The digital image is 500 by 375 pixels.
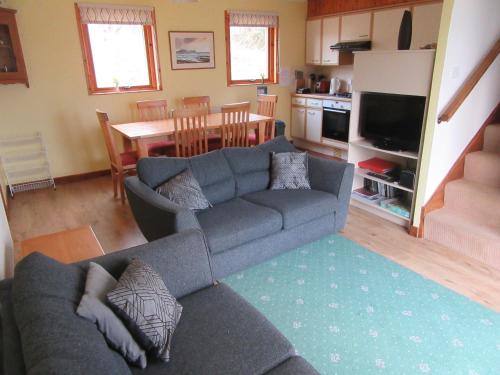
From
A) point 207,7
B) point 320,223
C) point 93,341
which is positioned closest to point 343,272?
point 320,223

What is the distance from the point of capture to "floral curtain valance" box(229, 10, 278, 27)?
5387mm

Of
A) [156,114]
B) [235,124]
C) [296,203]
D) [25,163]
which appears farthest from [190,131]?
[25,163]

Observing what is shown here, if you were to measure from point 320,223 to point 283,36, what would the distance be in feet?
13.1

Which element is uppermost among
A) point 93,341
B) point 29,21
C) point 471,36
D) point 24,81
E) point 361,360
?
point 29,21

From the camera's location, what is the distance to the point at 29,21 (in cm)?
416

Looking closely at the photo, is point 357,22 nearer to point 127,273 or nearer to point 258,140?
point 258,140

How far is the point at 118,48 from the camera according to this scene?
4840 mm

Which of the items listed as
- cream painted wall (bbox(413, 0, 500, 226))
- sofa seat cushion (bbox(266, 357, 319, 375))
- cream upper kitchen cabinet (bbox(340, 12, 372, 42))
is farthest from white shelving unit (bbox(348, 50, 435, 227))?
sofa seat cushion (bbox(266, 357, 319, 375))

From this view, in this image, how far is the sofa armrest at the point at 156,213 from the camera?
7.36 feet

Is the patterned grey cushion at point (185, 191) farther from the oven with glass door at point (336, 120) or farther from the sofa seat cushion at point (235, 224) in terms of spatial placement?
the oven with glass door at point (336, 120)

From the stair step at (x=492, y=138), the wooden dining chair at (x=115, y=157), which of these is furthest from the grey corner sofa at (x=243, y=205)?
the stair step at (x=492, y=138)

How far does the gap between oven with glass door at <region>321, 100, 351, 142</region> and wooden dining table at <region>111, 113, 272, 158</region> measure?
131 cm

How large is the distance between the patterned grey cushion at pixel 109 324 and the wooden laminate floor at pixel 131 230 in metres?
1.82

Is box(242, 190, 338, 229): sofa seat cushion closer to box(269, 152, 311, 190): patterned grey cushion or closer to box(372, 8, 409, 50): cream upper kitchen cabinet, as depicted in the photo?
box(269, 152, 311, 190): patterned grey cushion
